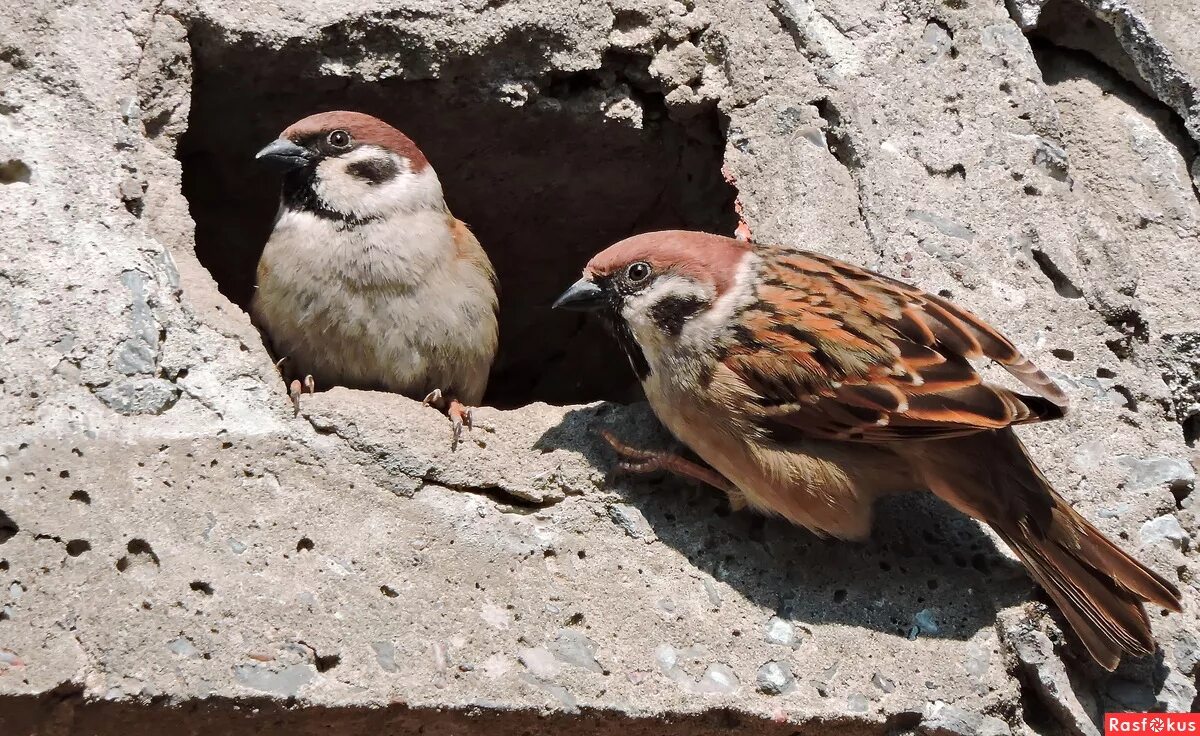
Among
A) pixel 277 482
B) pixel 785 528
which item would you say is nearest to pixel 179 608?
pixel 277 482

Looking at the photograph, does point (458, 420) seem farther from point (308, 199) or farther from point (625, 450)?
point (308, 199)

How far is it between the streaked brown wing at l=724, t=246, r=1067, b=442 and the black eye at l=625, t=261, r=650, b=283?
0.21 meters

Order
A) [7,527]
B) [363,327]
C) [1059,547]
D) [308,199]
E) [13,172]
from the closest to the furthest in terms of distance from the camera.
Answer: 1. [7,527]
2. [1059,547]
3. [13,172]
4. [363,327]
5. [308,199]

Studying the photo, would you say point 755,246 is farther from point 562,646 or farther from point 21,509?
point 21,509

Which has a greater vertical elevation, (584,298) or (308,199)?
(584,298)

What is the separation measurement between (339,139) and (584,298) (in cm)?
62

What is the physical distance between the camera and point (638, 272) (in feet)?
7.90

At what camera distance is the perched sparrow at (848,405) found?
2.10 meters

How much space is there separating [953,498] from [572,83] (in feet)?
4.04

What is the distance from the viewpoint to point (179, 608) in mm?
1902

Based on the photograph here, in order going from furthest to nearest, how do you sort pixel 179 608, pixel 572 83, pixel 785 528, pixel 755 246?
pixel 572 83 → pixel 755 246 → pixel 785 528 → pixel 179 608

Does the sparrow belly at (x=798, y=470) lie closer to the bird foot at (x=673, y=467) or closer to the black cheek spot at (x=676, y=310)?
the bird foot at (x=673, y=467)

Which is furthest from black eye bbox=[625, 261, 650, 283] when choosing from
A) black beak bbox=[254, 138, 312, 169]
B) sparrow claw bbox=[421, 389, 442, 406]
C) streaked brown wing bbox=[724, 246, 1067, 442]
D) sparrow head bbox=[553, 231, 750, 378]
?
black beak bbox=[254, 138, 312, 169]

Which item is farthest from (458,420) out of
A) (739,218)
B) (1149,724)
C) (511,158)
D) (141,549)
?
(1149,724)
